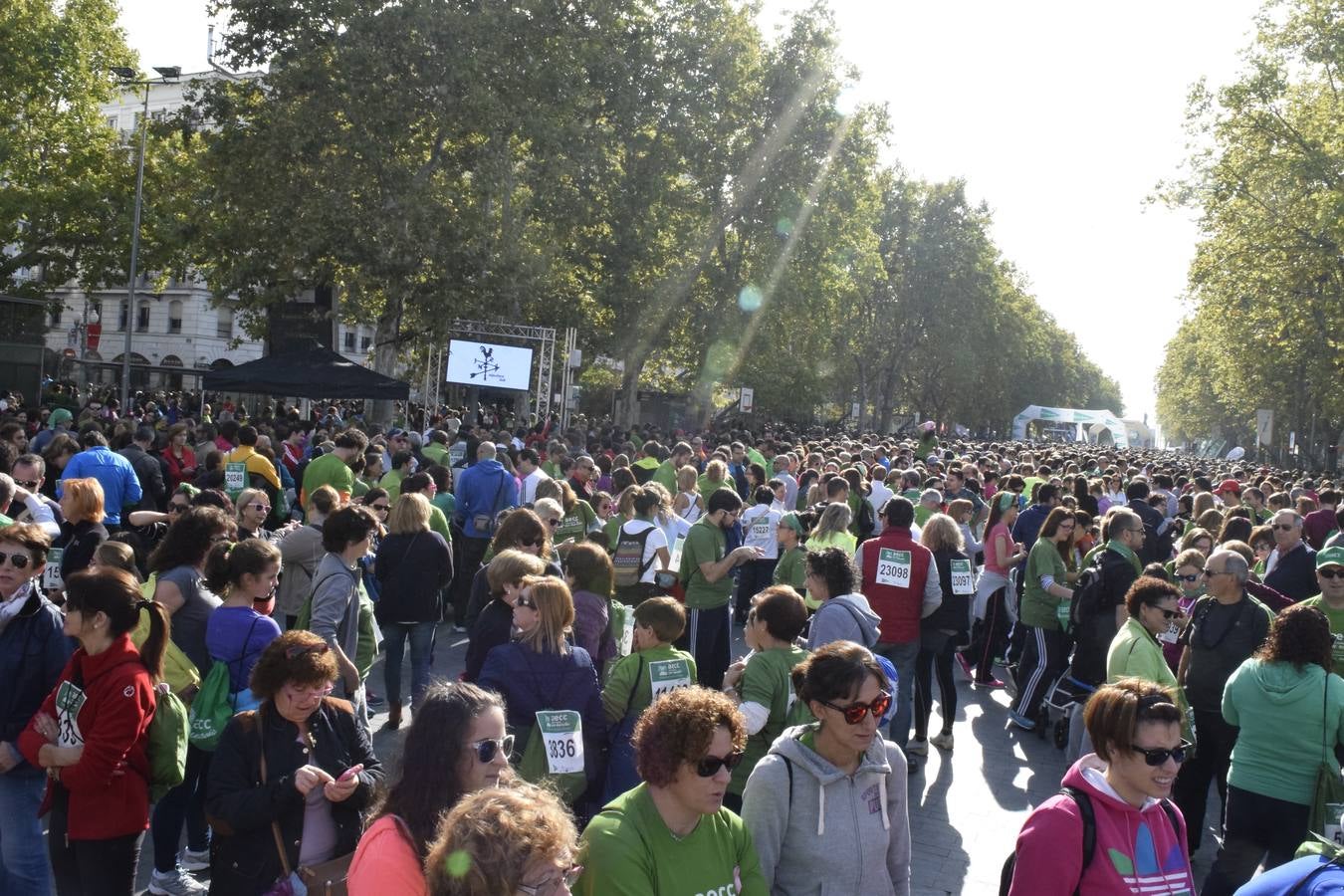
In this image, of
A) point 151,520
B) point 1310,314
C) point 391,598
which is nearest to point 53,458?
point 151,520

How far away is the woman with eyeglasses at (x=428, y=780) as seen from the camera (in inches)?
109

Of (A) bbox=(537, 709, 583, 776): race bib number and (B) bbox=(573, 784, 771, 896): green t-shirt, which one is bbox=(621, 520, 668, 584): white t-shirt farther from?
(B) bbox=(573, 784, 771, 896): green t-shirt

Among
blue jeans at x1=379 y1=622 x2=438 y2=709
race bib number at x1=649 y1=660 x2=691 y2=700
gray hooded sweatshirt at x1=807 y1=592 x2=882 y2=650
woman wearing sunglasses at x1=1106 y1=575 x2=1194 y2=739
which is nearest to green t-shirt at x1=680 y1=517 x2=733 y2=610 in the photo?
blue jeans at x1=379 y1=622 x2=438 y2=709

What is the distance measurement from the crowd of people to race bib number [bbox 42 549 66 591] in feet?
0.09

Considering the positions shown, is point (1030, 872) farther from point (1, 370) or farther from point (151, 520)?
point (1, 370)

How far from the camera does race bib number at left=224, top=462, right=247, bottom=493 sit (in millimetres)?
10617

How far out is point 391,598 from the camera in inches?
310

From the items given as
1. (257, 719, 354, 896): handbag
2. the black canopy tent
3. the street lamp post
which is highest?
the street lamp post

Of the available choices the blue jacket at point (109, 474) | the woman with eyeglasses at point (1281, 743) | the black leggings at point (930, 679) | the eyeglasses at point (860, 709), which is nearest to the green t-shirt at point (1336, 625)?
the woman with eyeglasses at point (1281, 743)

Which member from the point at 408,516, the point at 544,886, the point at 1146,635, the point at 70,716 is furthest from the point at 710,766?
the point at 408,516

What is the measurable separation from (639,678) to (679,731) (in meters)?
1.75

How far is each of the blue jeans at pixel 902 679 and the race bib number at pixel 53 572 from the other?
500 cm

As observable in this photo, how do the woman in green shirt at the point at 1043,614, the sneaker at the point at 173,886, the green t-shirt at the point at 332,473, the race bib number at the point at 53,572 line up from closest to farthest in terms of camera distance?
1. the sneaker at the point at 173,886
2. the race bib number at the point at 53,572
3. the woman in green shirt at the point at 1043,614
4. the green t-shirt at the point at 332,473

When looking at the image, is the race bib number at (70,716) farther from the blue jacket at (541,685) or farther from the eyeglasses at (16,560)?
the blue jacket at (541,685)
